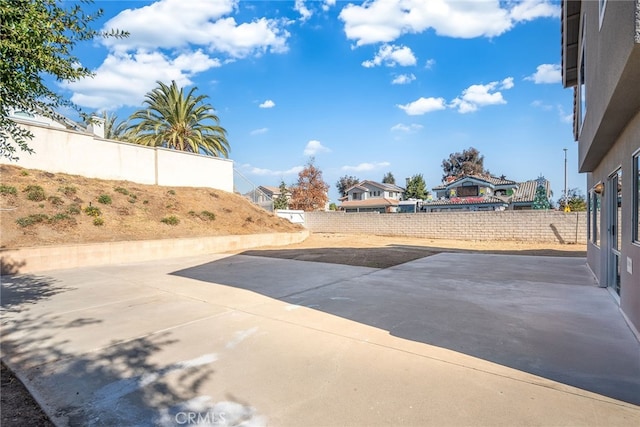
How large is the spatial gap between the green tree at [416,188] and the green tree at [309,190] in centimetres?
1624

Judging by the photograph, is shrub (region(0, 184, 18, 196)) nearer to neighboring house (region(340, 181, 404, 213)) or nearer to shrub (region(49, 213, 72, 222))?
shrub (region(49, 213, 72, 222))

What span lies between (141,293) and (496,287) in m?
7.11

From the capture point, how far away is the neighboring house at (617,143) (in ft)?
9.41

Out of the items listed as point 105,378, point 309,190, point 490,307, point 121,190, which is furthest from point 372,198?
point 105,378

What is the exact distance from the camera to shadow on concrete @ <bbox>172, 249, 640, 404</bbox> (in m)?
3.34

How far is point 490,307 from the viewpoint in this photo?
5.34m

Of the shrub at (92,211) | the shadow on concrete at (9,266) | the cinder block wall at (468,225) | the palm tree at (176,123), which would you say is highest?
the palm tree at (176,123)

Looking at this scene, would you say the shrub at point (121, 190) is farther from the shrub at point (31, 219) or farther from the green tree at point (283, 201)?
the green tree at point (283, 201)

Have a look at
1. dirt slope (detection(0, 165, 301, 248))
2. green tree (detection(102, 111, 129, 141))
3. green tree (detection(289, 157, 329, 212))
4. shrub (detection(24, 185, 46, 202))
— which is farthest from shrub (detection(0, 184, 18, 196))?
green tree (detection(289, 157, 329, 212))

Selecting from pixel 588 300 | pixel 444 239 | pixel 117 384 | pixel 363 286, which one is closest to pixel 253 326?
pixel 117 384

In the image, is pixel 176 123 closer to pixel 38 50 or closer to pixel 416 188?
pixel 38 50

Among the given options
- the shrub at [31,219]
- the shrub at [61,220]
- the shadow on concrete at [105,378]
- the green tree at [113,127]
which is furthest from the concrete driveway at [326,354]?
the green tree at [113,127]

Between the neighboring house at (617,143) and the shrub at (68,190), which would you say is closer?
the neighboring house at (617,143)

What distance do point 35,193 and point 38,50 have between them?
11373 millimetres
